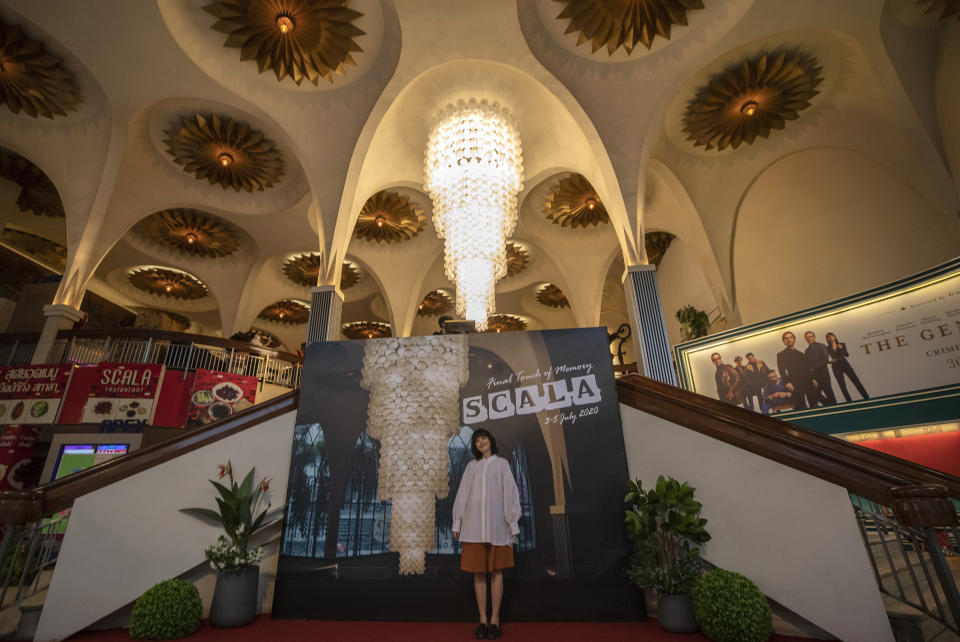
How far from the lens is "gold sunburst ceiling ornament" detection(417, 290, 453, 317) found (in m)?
15.8

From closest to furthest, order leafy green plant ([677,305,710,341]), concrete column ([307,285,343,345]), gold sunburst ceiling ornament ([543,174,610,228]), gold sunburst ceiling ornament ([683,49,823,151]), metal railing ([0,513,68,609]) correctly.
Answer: metal railing ([0,513,68,609])
gold sunburst ceiling ornament ([683,49,823,151])
concrete column ([307,285,343,345])
leafy green plant ([677,305,710,341])
gold sunburst ceiling ornament ([543,174,610,228])

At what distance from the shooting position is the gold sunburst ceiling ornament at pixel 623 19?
6.04 metres

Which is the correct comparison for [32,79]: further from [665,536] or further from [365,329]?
[365,329]

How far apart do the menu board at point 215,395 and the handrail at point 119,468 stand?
5.27 metres

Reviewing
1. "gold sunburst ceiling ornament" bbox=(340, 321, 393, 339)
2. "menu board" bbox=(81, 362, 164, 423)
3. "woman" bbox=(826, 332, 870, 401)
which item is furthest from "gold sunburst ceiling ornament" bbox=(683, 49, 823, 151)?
"gold sunburst ceiling ornament" bbox=(340, 321, 393, 339)

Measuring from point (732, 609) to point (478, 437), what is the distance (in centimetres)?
159

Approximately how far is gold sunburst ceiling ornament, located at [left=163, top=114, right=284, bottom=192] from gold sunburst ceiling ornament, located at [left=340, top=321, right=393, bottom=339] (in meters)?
8.44

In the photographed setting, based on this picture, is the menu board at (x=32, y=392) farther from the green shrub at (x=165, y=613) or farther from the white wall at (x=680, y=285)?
the white wall at (x=680, y=285)

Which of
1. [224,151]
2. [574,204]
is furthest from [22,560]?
[574,204]

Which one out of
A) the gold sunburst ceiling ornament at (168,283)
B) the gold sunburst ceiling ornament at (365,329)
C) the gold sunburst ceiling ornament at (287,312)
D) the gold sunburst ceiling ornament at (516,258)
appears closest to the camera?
the gold sunburst ceiling ornament at (516,258)

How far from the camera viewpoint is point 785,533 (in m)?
2.27

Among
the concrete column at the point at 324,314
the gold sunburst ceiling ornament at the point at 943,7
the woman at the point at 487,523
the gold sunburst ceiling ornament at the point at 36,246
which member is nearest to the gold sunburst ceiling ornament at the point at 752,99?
the gold sunburst ceiling ornament at the point at 943,7

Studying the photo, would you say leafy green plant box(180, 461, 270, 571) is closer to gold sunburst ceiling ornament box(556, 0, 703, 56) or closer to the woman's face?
the woman's face

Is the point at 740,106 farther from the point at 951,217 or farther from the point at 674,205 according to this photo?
the point at 951,217
